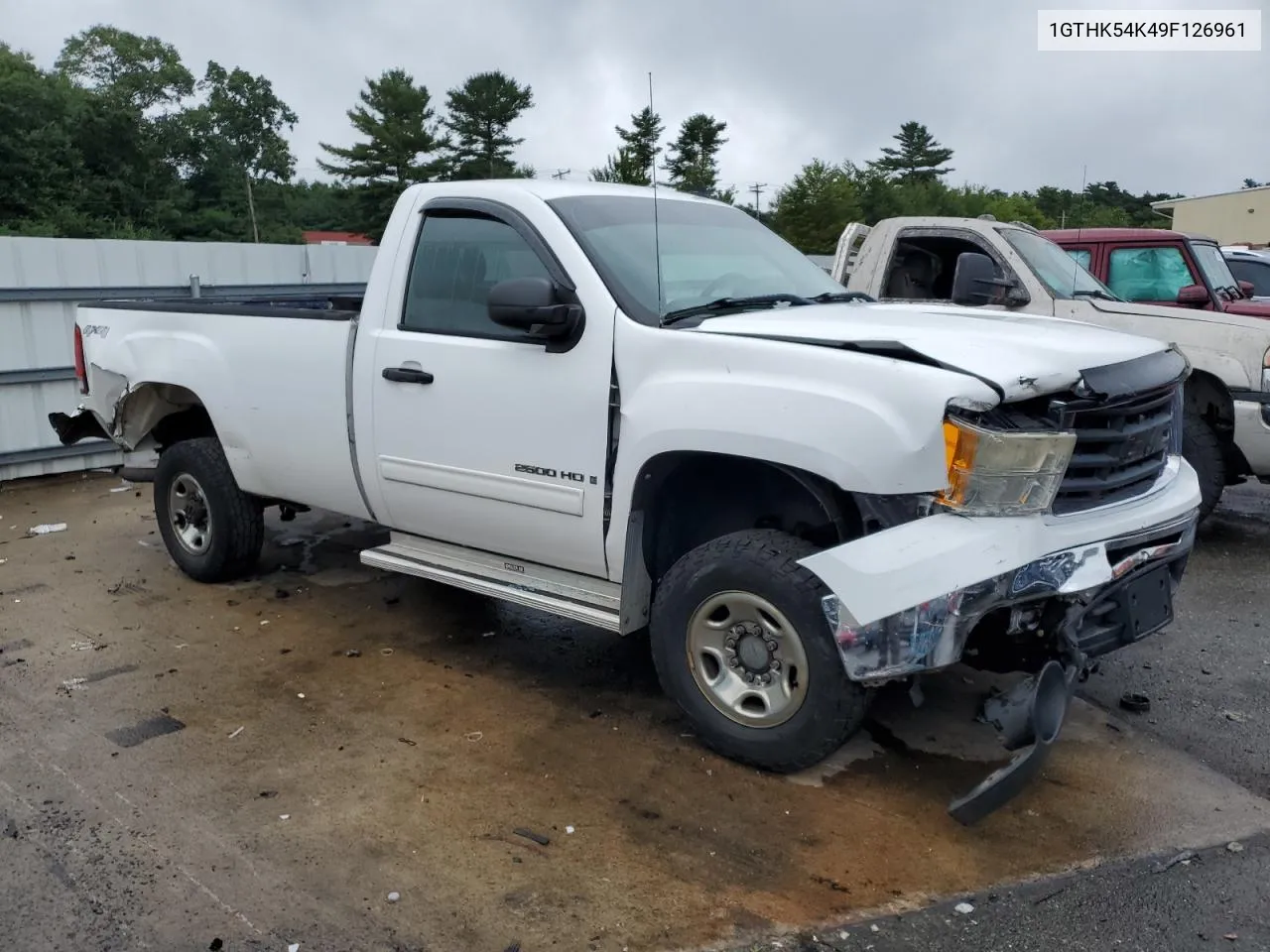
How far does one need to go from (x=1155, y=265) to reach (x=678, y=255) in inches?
205

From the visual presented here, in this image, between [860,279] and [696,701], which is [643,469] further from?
[860,279]

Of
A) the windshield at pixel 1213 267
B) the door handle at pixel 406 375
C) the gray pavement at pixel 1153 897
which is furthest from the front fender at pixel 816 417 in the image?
the windshield at pixel 1213 267

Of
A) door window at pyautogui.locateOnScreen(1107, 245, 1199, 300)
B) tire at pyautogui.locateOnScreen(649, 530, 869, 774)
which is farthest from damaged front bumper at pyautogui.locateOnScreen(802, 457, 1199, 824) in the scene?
door window at pyautogui.locateOnScreen(1107, 245, 1199, 300)

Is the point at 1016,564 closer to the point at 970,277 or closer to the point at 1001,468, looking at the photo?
the point at 1001,468

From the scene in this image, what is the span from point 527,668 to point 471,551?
0.61m

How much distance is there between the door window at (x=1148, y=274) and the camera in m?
7.98

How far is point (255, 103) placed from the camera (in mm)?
79688

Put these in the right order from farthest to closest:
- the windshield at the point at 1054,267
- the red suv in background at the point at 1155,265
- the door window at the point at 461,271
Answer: the red suv in background at the point at 1155,265
the windshield at the point at 1054,267
the door window at the point at 461,271

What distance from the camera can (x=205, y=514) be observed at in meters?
6.00

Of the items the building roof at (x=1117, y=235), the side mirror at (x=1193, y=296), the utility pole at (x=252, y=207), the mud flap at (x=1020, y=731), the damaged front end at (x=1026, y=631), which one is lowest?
the mud flap at (x=1020, y=731)

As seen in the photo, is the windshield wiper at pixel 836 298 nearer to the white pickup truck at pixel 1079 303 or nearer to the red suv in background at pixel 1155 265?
the white pickup truck at pixel 1079 303

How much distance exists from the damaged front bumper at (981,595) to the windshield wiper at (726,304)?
113cm

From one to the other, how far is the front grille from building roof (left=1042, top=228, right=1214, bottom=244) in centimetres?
484

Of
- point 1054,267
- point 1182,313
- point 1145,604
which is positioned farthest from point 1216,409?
point 1145,604
